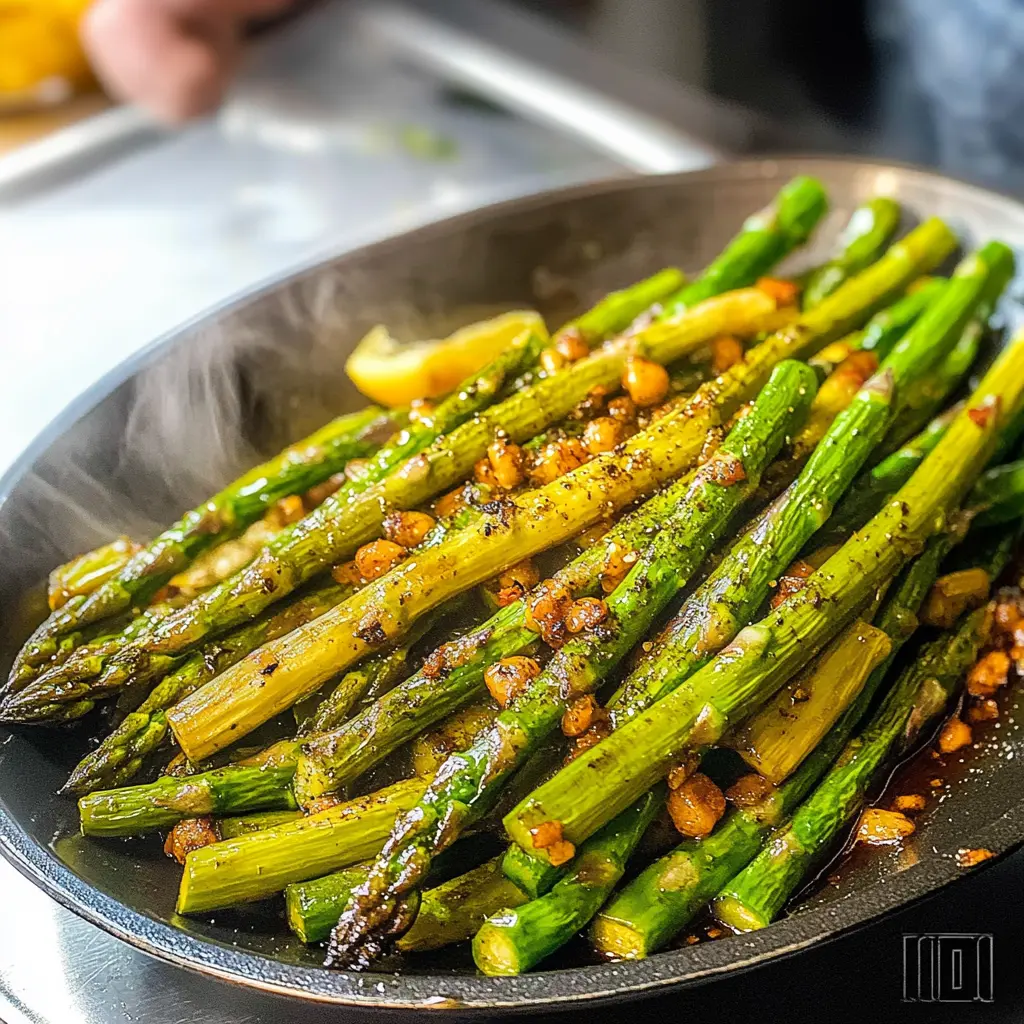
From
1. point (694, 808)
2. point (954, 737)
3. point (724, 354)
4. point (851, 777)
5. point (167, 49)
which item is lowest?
point (954, 737)

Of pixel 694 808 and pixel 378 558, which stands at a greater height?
pixel 378 558

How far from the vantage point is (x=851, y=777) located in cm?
205

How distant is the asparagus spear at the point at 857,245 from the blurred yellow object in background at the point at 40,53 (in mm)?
3353

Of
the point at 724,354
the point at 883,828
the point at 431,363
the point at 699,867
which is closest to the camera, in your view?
the point at 699,867

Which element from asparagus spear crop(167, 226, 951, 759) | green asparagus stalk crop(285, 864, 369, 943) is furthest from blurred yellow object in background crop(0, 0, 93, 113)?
green asparagus stalk crop(285, 864, 369, 943)

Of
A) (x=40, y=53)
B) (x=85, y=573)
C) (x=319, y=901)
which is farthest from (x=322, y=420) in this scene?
(x=40, y=53)

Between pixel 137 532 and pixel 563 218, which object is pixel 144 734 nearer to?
pixel 137 532

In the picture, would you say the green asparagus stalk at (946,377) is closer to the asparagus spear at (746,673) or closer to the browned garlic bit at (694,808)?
→ the asparagus spear at (746,673)

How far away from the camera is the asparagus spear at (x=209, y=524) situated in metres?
2.27

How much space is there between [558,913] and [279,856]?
48cm

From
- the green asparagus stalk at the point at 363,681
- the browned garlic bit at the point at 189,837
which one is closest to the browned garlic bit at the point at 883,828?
the green asparagus stalk at the point at 363,681

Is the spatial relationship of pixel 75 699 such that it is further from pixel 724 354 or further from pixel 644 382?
pixel 724 354

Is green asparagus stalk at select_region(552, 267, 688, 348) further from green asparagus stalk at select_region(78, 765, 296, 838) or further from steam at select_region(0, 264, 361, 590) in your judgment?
green asparagus stalk at select_region(78, 765, 296, 838)

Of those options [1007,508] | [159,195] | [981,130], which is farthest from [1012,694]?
[159,195]
